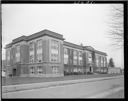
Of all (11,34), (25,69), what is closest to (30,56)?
(25,69)

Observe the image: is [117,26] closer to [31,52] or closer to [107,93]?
[107,93]

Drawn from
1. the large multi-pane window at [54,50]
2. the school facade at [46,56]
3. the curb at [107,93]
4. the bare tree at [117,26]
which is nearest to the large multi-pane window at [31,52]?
the school facade at [46,56]

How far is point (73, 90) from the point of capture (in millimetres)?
2561

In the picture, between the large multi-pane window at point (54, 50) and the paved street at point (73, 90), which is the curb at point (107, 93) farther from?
the large multi-pane window at point (54, 50)

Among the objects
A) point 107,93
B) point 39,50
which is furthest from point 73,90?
point 39,50

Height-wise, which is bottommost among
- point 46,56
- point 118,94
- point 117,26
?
point 118,94

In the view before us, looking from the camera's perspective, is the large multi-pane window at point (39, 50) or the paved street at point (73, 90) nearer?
the paved street at point (73, 90)

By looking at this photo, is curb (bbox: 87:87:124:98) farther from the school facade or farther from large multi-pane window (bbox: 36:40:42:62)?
large multi-pane window (bbox: 36:40:42:62)

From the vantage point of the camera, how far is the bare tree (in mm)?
2576

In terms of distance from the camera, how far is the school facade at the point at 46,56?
101 inches

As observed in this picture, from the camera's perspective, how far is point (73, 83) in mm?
2598

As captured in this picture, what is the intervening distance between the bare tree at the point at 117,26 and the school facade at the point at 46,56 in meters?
0.26

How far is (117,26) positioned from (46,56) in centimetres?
111

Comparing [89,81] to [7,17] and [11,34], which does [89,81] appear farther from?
[7,17]
